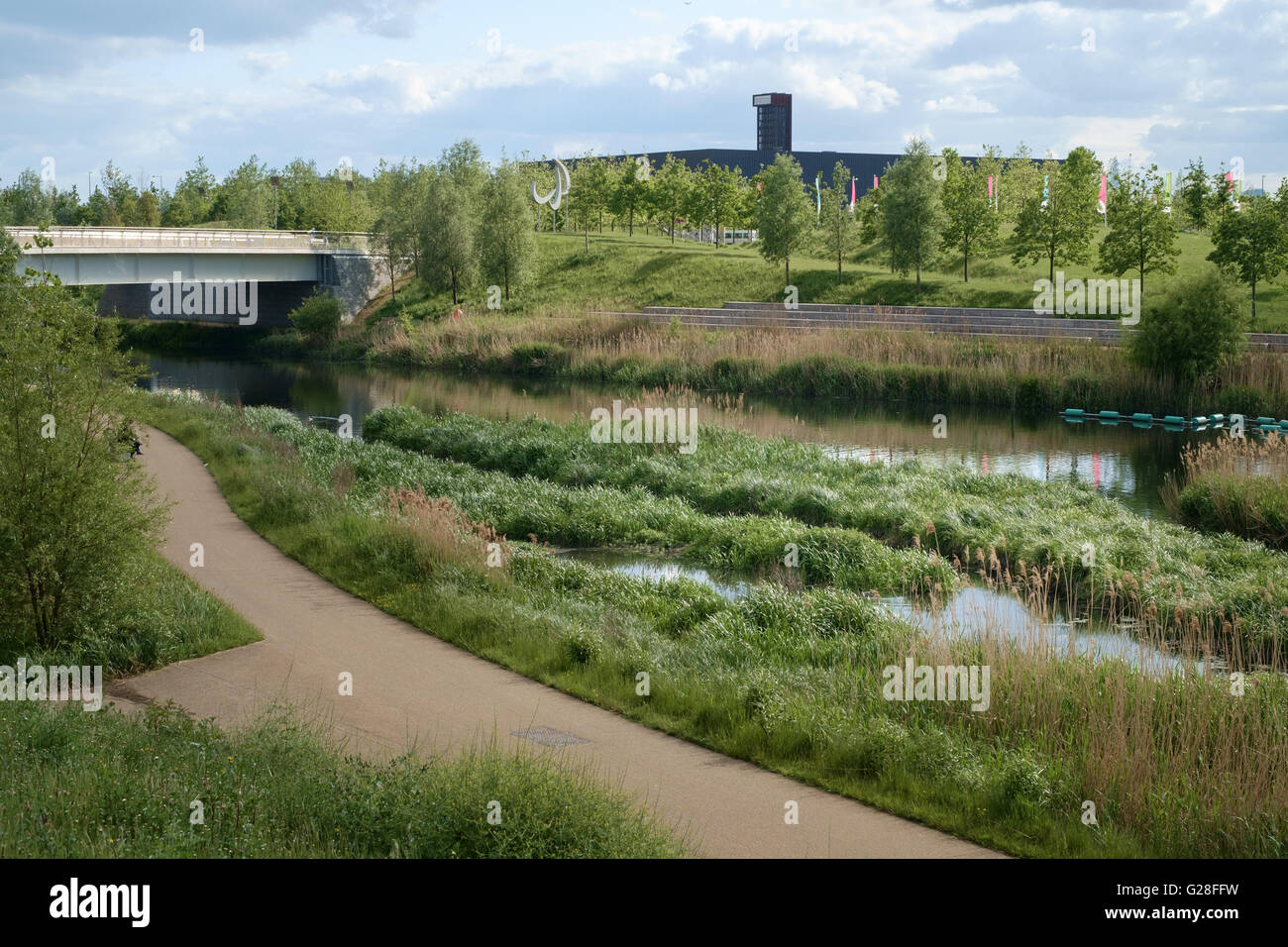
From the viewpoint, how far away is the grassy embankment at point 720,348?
33844mm

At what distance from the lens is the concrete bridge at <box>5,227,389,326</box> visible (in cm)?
4622

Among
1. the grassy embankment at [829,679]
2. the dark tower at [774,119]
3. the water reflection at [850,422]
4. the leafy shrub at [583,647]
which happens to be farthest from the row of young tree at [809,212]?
the dark tower at [774,119]

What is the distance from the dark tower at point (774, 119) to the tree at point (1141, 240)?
136 meters

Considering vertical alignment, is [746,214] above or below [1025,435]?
above

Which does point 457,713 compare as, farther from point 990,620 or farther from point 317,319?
point 317,319

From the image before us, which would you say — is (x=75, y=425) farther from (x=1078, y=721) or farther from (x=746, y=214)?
(x=746, y=214)

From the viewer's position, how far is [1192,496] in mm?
19797

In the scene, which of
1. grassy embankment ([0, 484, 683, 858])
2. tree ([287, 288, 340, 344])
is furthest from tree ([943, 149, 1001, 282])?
grassy embankment ([0, 484, 683, 858])

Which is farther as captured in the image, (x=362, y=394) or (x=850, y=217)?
(x=850, y=217)

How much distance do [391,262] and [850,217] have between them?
87.3ft

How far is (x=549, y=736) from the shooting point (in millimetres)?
9281

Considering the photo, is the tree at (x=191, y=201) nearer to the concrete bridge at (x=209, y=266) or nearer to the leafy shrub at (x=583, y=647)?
the concrete bridge at (x=209, y=266)
